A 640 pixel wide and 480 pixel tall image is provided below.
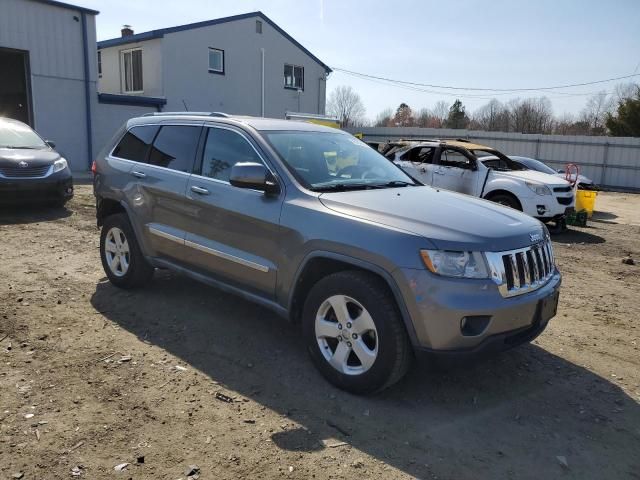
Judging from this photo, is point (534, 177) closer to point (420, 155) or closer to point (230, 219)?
point (420, 155)

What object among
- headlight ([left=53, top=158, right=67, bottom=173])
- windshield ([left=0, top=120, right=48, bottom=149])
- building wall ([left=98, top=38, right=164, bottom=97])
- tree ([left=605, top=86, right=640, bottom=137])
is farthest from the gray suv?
tree ([left=605, top=86, right=640, bottom=137])

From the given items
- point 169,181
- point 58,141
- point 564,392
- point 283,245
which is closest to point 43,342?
point 169,181

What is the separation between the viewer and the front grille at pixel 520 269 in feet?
10.9

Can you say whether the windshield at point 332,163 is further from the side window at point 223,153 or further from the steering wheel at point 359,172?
the side window at point 223,153

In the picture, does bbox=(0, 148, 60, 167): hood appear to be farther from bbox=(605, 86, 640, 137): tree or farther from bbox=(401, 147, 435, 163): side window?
bbox=(605, 86, 640, 137): tree

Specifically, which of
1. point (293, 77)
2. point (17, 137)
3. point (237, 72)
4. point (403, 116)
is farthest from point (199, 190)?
point (403, 116)

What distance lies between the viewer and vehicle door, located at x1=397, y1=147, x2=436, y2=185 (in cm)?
1130

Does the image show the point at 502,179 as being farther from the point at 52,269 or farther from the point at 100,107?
the point at 100,107

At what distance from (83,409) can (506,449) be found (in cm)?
253

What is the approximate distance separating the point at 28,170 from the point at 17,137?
1.20 meters

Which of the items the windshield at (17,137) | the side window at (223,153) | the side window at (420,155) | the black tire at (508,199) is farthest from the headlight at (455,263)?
the windshield at (17,137)

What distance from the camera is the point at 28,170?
932 centimetres

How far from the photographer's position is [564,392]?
382cm

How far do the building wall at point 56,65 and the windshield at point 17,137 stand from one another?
24.8ft
